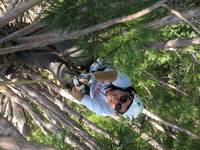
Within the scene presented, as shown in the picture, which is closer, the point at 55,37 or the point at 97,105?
the point at 55,37

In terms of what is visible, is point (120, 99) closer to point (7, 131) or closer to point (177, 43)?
point (177, 43)

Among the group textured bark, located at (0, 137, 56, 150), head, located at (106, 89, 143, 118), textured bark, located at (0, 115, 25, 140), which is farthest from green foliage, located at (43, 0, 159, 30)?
textured bark, located at (0, 137, 56, 150)

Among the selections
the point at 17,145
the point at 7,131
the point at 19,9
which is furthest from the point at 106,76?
the point at 17,145

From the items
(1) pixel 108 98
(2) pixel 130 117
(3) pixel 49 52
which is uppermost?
(3) pixel 49 52

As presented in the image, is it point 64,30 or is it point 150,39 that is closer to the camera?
point 150,39

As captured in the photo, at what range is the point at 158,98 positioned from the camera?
4234 mm

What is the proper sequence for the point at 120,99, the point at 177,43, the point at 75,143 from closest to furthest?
the point at 177,43, the point at 120,99, the point at 75,143

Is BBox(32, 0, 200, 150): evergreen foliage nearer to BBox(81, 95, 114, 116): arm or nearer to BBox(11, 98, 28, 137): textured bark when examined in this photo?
BBox(81, 95, 114, 116): arm

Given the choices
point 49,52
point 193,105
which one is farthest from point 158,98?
point 49,52

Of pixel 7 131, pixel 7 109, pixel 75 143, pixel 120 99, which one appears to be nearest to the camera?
pixel 7 131

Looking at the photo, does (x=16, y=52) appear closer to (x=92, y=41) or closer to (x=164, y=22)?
(x=92, y=41)

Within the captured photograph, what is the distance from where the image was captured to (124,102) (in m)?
3.02

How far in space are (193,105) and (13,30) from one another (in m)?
1.80

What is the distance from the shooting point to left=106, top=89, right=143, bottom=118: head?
3.02m
